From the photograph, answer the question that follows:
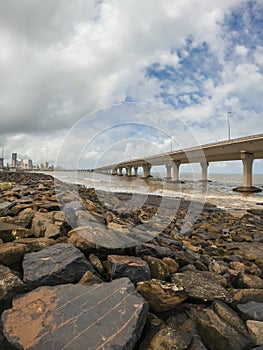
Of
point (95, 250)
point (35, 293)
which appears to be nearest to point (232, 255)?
A: point (95, 250)

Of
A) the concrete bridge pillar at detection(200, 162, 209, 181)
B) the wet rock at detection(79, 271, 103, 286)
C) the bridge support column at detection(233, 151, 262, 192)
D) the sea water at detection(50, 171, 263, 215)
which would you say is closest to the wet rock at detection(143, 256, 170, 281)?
the wet rock at detection(79, 271, 103, 286)

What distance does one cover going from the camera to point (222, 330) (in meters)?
2.35

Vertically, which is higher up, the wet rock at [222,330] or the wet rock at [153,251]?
the wet rock at [153,251]

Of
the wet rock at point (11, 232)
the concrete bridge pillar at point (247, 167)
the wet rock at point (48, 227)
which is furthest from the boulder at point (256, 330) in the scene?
the concrete bridge pillar at point (247, 167)

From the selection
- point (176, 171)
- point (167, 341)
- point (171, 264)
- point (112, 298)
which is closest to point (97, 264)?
point (112, 298)

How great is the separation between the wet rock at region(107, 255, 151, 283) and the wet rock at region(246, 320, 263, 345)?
1.28m

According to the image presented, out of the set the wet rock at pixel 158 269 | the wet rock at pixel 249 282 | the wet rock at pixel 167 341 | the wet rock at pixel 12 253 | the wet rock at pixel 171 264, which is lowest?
the wet rock at pixel 249 282

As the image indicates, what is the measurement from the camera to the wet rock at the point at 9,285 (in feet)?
A: 8.16

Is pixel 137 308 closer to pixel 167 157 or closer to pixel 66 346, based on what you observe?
pixel 66 346

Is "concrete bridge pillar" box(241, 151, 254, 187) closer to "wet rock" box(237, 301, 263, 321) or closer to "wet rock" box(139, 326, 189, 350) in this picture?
"wet rock" box(237, 301, 263, 321)

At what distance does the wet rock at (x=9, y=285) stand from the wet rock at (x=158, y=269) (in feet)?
5.84

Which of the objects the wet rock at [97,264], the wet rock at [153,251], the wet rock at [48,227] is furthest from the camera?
the wet rock at [48,227]

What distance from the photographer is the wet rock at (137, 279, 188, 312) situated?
105 inches

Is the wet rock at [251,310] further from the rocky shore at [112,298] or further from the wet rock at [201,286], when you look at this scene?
the wet rock at [201,286]
